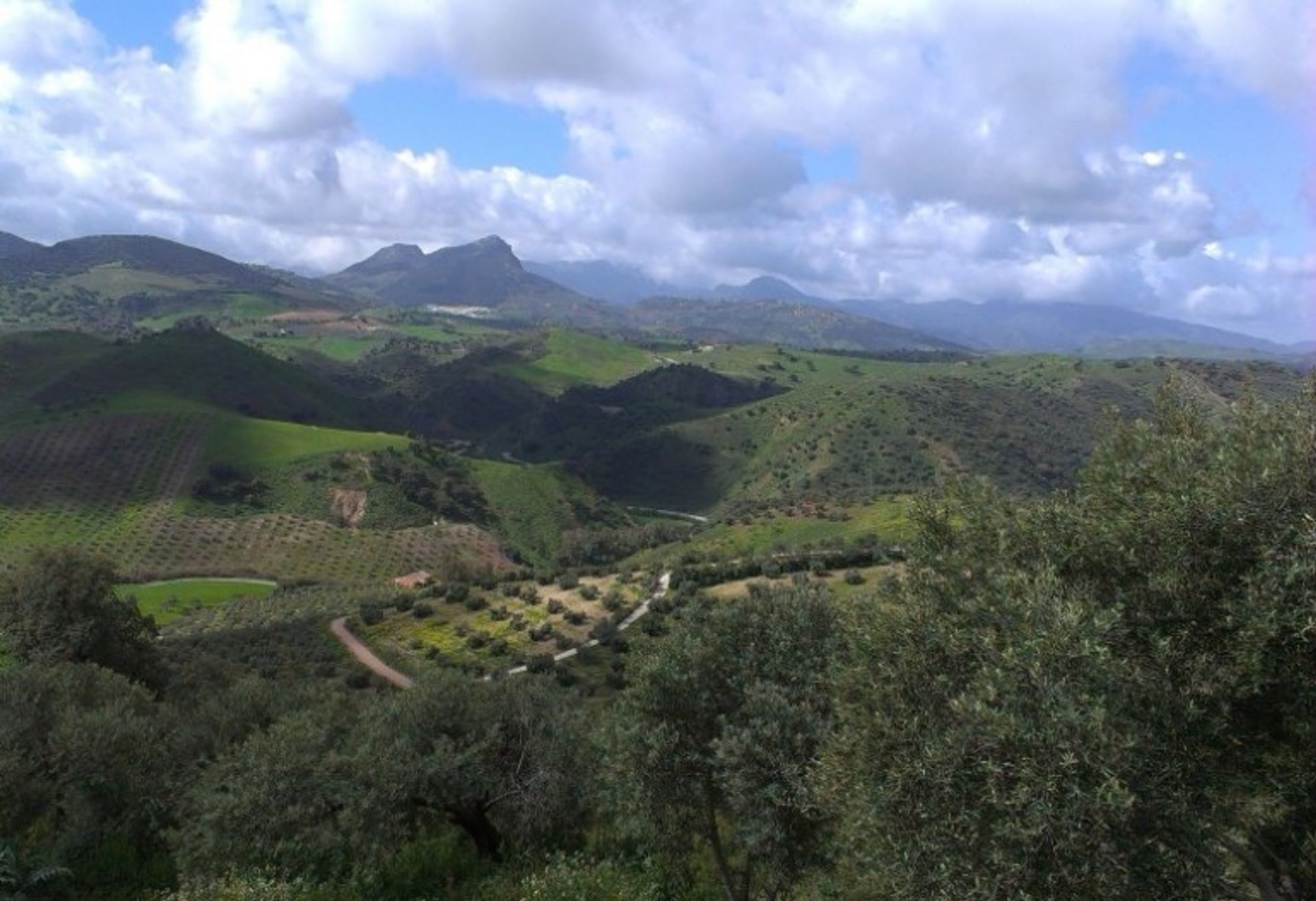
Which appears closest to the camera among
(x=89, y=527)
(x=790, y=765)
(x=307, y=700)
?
(x=790, y=765)

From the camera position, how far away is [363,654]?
72.1 meters

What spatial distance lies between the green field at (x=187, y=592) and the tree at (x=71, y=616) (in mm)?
55626

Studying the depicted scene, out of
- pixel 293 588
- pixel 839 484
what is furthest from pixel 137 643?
pixel 839 484

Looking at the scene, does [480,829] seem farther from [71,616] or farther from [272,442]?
[272,442]

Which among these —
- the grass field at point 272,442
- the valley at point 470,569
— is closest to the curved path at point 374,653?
the valley at point 470,569

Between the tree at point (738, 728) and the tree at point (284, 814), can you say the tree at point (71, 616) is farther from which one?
the tree at point (738, 728)

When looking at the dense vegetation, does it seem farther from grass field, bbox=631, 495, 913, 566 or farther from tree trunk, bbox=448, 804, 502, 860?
grass field, bbox=631, 495, 913, 566

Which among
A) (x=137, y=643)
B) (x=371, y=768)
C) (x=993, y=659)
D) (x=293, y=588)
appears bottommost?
(x=293, y=588)

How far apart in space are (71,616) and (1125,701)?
52.9 metres

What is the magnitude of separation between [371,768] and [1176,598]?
73.2 ft

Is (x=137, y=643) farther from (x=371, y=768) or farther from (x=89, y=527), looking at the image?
(x=89, y=527)

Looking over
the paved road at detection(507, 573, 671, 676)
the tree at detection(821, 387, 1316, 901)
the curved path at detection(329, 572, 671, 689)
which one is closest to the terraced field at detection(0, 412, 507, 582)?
the paved road at detection(507, 573, 671, 676)

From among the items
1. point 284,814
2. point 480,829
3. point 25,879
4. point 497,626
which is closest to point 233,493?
point 497,626

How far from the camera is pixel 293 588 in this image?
11556 centimetres
